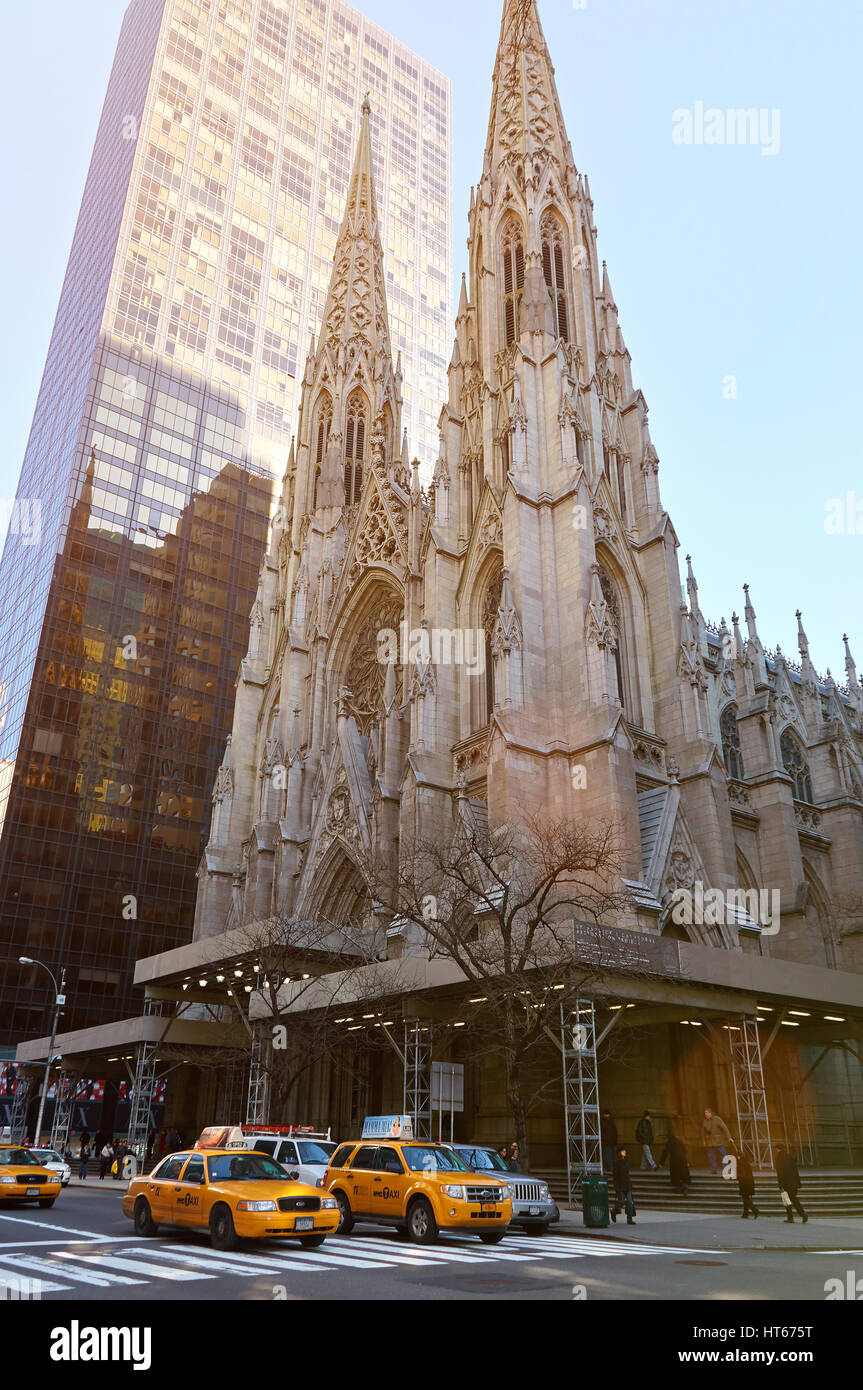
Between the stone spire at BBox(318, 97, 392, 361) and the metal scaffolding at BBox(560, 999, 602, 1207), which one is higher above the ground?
the stone spire at BBox(318, 97, 392, 361)

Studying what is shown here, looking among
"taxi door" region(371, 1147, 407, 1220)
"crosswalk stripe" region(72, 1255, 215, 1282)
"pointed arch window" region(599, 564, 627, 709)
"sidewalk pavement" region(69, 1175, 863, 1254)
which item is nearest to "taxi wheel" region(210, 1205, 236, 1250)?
"crosswalk stripe" region(72, 1255, 215, 1282)

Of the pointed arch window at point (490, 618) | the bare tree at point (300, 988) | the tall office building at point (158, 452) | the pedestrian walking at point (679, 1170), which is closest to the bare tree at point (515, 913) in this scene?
the bare tree at point (300, 988)

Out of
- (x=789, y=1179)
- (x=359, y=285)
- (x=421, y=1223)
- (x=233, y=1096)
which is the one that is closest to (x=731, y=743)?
(x=233, y=1096)

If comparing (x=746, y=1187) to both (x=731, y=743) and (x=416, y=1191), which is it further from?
(x=731, y=743)

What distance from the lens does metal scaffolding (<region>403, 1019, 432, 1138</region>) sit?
26.5 meters

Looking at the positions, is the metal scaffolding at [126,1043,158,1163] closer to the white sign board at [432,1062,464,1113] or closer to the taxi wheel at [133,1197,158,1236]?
the white sign board at [432,1062,464,1113]

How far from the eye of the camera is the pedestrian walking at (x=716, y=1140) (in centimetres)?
2381

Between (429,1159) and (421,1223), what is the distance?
90cm

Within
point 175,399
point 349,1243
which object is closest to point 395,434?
point 175,399

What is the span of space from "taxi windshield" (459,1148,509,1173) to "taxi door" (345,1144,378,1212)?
1782mm

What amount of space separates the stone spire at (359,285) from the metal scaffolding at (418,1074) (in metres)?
41.9

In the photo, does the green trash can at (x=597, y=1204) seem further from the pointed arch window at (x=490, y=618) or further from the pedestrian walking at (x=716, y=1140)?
the pointed arch window at (x=490, y=618)
